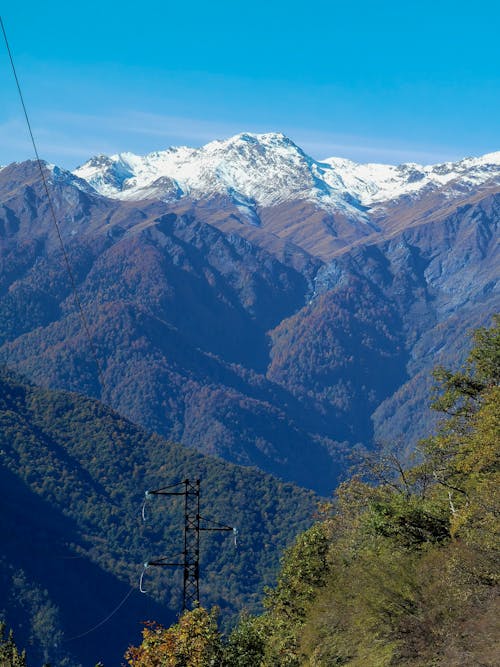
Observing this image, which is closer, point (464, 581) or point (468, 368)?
point (464, 581)

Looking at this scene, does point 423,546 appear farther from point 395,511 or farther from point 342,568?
point 342,568

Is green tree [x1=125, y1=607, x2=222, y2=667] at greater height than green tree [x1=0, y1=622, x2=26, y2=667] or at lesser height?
greater

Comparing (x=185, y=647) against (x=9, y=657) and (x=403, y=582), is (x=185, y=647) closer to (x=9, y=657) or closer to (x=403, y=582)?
(x=403, y=582)

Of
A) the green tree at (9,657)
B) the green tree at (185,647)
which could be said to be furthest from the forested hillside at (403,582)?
the green tree at (9,657)

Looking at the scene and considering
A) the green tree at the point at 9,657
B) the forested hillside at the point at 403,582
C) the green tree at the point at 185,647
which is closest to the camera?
the green tree at the point at 185,647

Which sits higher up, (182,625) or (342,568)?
(182,625)

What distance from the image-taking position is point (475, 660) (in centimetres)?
3538

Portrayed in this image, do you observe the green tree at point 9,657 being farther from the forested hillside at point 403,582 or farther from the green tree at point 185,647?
the green tree at point 185,647

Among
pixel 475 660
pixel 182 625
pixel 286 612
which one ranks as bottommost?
pixel 286 612

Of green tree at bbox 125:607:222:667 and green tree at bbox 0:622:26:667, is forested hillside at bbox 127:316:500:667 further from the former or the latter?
green tree at bbox 0:622:26:667

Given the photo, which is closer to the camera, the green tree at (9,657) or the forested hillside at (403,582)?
the forested hillside at (403,582)

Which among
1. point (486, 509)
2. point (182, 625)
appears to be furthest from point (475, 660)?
point (182, 625)

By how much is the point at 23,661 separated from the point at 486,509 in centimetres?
2794

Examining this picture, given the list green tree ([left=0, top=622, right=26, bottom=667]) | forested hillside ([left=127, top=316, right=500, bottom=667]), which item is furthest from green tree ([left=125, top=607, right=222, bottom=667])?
green tree ([left=0, top=622, right=26, bottom=667])
